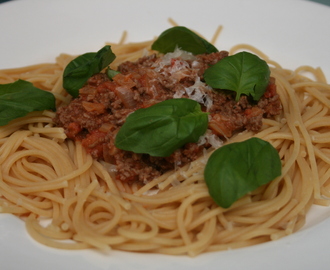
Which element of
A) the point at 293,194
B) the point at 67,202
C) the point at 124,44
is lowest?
the point at 67,202

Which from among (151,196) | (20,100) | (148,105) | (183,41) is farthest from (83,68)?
(151,196)

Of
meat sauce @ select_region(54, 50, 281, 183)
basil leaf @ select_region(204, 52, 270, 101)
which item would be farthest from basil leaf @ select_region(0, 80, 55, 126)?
basil leaf @ select_region(204, 52, 270, 101)

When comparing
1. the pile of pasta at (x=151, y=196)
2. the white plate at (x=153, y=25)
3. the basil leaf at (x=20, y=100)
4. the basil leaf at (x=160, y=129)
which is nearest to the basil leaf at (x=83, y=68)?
the basil leaf at (x=20, y=100)

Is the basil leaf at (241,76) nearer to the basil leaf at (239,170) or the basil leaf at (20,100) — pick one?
the basil leaf at (239,170)

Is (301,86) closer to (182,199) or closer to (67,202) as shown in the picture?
(182,199)

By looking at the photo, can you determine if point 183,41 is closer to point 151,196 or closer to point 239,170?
point 151,196

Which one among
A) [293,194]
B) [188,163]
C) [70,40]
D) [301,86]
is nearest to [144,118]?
[188,163]
